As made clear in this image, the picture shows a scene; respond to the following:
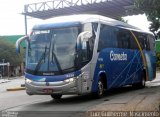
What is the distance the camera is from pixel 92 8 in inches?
1527

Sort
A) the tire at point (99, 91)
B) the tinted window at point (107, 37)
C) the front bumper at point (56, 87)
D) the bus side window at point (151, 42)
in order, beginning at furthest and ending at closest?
1. the bus side window at point (151, 42)
2. the tinted window at point (107, 37)
3. the tire at point (99, 91)
4. the front bumper at point (56, 87)

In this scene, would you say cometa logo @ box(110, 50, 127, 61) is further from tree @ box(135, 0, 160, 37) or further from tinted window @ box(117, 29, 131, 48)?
tree @ box(135, 0, 160, 37)

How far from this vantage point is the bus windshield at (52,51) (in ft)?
50.4

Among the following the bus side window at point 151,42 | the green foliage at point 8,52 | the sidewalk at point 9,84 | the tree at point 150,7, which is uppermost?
the tree at point 150,7

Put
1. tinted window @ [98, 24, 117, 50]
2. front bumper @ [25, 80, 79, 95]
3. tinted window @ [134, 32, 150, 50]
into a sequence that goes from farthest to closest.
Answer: tinted window @ [134, 32, 150, 50] → tinted window @ [98, 24, 117, 50] → front bumper @ [25, 80, 79, 95]

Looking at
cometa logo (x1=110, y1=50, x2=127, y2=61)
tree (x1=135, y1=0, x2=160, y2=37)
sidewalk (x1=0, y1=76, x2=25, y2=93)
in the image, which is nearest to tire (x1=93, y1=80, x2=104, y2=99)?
cometa logo (x1=110, y1=50, x2=127, y2=61)

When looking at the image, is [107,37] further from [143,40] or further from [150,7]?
[143,40]

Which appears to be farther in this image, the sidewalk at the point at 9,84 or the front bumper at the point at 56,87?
the sidewalk at the point at 9,84

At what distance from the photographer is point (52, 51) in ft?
51.0

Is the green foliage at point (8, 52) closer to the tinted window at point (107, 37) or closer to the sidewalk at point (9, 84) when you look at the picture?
the sidewalk at point (9, 84)

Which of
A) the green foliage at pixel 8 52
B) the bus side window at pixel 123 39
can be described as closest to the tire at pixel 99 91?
the bus side window at pixel 123 39

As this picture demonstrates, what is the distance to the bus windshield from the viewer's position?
50.4 ft

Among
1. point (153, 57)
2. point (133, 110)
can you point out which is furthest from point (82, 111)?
point (153, 57)

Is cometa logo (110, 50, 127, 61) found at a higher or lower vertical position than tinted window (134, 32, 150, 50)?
lower
